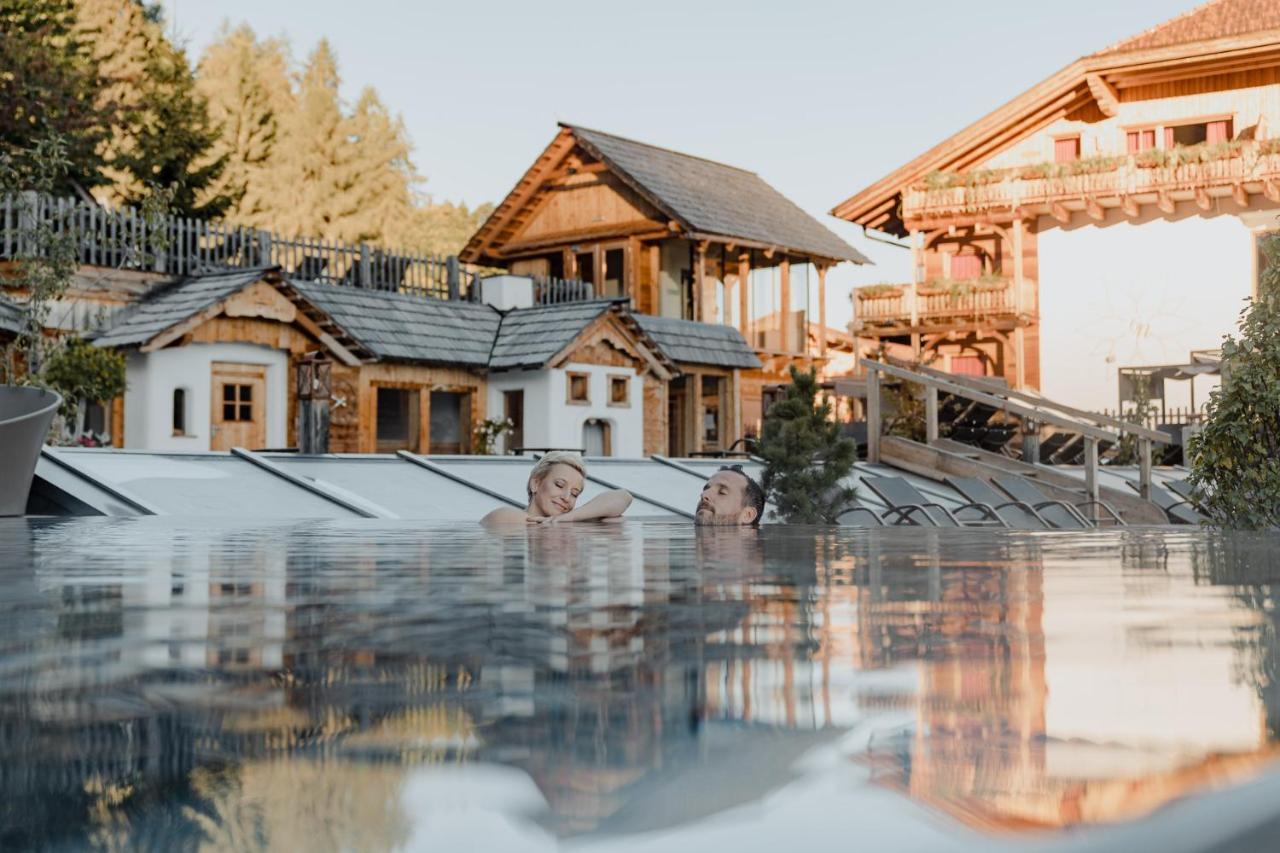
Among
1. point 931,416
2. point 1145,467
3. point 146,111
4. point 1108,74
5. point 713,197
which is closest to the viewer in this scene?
point 1145,467

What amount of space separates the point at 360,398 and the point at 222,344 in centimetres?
286

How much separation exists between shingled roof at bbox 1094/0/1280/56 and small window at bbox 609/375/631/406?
1273 centimetres

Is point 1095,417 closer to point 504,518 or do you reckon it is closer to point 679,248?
point 504,518

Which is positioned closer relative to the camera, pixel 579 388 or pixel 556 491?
pixel 556 491

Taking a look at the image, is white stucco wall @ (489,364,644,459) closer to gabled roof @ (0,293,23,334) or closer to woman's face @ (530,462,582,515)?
gabled roof @ (0,293,23,334)

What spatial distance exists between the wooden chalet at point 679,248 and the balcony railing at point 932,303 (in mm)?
2107

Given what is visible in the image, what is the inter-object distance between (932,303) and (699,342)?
558 cm

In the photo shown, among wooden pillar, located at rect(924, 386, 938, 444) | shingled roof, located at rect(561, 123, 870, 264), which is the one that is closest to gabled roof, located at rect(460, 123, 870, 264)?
shingled roof, located at rect(561, 123, 870, 264)

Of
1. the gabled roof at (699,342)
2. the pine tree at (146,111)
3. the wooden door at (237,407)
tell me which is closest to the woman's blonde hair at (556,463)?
the wooden door at (237,407)

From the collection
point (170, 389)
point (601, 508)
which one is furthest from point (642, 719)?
point (170, 389)

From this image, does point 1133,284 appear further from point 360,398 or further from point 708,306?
point 360,398

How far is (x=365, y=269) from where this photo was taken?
25.2 meters

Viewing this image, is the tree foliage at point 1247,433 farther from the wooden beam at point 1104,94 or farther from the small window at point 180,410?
the wooden beam at point 1104,94

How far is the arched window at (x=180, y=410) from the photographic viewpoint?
68.3 feet
